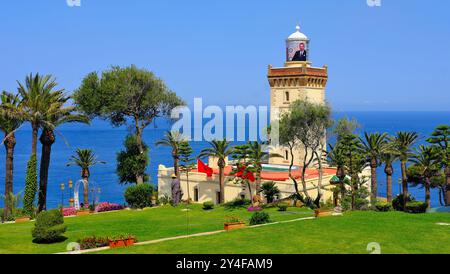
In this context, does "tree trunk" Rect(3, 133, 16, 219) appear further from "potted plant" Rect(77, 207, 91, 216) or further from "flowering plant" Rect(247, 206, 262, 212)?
"flowering plant" Rect(247, 206, 262, 212)

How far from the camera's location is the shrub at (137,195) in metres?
46.8

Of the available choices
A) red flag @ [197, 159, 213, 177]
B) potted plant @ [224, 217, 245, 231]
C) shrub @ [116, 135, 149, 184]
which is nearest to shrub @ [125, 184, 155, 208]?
red flag @ [197, 159, 213, 177]

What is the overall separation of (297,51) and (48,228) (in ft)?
149

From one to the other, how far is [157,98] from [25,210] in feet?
70.1

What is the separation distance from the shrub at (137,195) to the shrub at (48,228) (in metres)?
20.3

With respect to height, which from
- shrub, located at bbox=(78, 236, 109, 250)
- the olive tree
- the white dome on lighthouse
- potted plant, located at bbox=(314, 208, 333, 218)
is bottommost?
shrub, located at bbox=(78, 236, 109, 250)

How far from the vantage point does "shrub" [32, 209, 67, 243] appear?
84.2 feet

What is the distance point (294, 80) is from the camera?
64.1m

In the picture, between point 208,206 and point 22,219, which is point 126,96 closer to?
point 208,206

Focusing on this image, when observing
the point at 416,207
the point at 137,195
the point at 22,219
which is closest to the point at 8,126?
the point at 22,219

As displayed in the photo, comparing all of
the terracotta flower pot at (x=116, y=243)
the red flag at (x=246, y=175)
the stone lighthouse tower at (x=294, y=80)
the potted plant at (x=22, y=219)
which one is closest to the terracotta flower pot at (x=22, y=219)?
the potted plant at (x=22, y=219)

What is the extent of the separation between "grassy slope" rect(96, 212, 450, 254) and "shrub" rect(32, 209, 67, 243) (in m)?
5.01

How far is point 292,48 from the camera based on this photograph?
65.8m

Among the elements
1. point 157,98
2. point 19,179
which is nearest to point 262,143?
point 157,98
